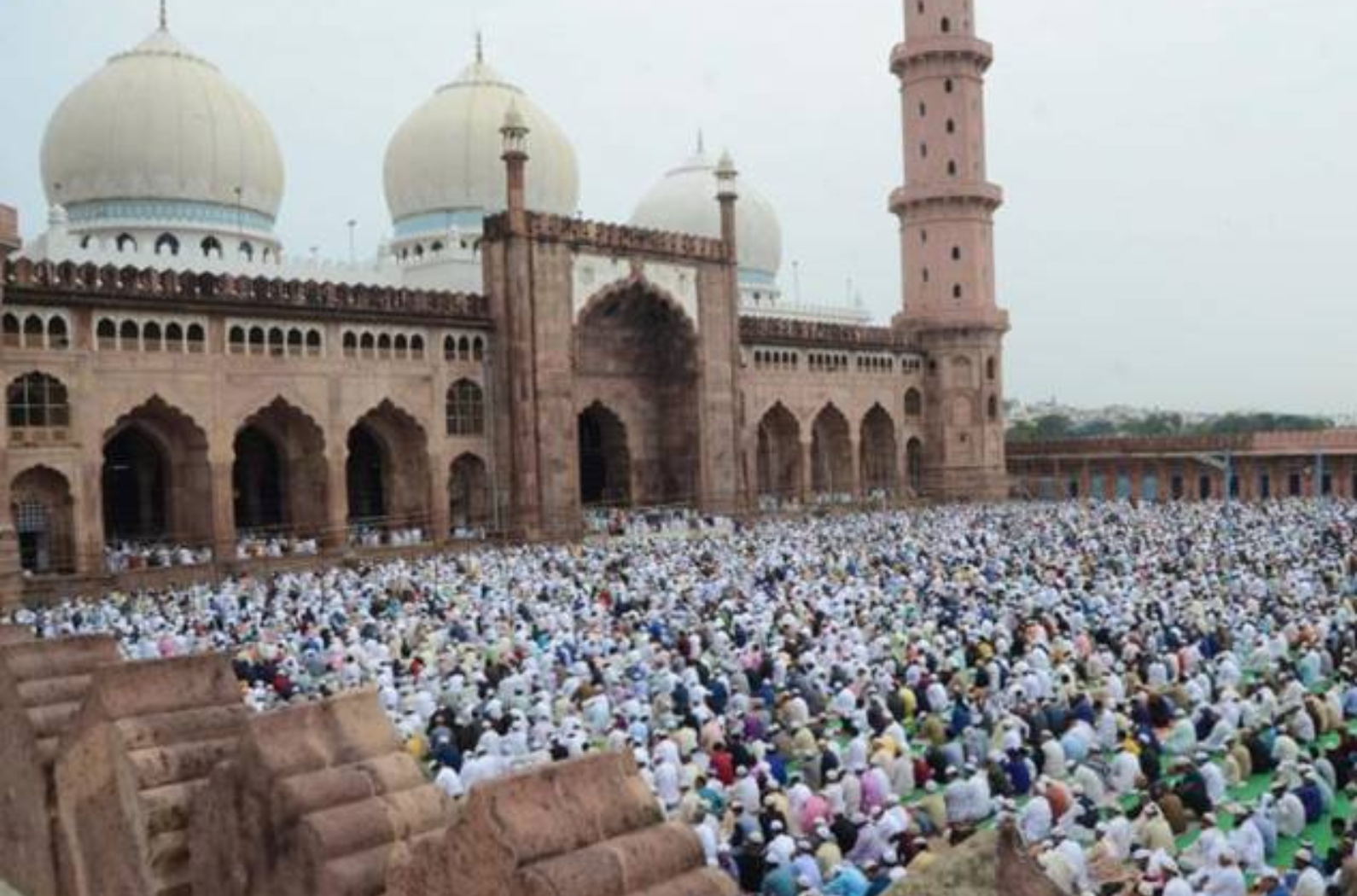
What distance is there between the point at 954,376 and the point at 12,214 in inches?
1112

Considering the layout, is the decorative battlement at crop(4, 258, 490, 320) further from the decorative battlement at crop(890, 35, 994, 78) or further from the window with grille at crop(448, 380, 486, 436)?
the decorative battlement at crop(890, 35, 994, 78)

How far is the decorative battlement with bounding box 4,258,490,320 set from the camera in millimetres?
21156

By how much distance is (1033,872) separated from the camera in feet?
10.4

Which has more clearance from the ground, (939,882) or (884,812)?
(939,882)

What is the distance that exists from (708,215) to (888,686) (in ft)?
107

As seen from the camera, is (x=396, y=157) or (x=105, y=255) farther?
(x=396, y=157)

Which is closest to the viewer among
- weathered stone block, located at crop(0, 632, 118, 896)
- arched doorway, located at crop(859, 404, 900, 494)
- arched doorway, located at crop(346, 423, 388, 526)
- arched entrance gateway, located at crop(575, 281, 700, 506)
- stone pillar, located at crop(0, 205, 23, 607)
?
weathered stone block, located at crop(0, 632, 118, 896)

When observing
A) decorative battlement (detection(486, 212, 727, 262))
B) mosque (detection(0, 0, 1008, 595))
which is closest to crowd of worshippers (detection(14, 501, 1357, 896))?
mosque (detection(0, 0, 1008, 595))

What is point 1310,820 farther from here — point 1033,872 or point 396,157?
point 396,157

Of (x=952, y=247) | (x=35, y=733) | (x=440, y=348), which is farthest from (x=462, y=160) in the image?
(x=35, y=733)

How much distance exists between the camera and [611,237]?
30031mm

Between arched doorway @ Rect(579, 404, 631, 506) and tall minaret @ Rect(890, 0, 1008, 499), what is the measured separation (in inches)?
473

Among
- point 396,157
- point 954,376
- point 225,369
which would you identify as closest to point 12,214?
point 225,369

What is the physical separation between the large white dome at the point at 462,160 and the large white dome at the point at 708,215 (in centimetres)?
868
